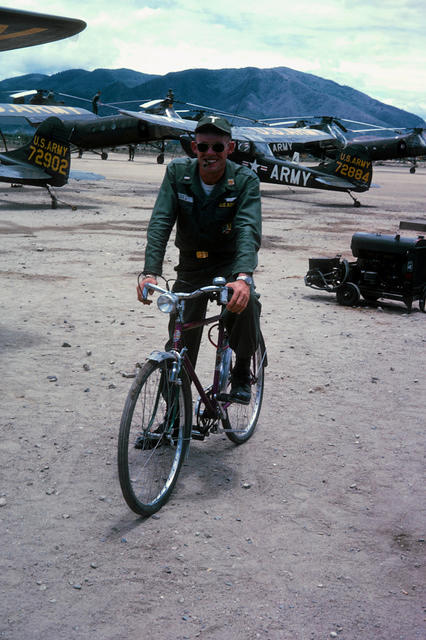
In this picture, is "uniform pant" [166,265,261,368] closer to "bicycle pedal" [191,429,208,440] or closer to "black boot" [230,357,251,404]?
"black boot" [230,357,251,404]

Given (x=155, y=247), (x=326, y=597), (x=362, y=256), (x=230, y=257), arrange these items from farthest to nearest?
(x=362, y=256)
(x=230, y=257)
(x=155, y=247)
(x=326, y=597)

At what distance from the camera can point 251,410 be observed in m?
5.54

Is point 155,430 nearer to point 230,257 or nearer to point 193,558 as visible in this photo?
point 193,558

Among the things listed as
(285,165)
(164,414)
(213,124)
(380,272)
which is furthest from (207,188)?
Result: (285,165)

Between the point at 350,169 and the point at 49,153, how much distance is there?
554 inches

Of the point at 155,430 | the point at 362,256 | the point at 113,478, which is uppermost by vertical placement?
the point at 362,256

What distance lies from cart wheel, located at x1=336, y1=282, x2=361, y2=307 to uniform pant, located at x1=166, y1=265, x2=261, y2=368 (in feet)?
19.4

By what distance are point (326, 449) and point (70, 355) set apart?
10.2 feet

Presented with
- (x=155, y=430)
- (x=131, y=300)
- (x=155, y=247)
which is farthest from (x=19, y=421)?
(x=131, y=300)

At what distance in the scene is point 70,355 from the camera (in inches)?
283

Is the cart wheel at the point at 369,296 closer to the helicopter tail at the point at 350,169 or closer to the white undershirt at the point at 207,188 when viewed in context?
the white undershirt at the point at 207,188

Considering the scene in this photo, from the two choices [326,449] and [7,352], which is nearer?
[326,449]

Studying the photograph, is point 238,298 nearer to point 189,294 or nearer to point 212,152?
point 189,294

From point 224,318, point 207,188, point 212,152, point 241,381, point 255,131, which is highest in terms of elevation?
point 255,131
